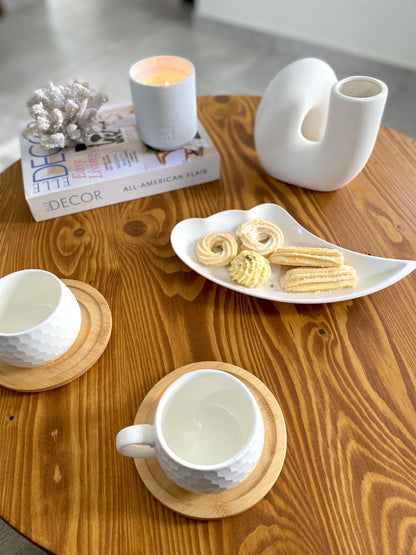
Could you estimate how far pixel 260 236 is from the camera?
70 centimetres

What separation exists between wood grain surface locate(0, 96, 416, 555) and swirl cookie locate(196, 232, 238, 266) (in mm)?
37

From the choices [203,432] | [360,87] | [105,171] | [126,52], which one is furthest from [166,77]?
[126,52]

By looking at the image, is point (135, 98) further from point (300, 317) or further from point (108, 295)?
point (300, 317)

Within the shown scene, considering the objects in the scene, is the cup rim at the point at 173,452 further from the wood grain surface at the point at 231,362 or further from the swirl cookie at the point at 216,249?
the swirl cookie at the point at 216,249

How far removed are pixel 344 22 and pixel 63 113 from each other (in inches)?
77.1

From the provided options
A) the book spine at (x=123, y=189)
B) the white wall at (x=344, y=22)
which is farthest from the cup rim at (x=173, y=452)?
the white wall at (x=344, y=22)

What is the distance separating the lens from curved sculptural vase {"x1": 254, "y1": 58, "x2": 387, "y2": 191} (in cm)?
69

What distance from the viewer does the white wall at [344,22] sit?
2064 mm

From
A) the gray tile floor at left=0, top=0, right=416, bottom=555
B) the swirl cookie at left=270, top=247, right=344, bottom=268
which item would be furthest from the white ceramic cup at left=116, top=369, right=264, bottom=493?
the gray tile floor at left=0, top=0, right=416, bottom=555

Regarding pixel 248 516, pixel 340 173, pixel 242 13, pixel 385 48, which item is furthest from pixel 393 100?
pixel 248 516

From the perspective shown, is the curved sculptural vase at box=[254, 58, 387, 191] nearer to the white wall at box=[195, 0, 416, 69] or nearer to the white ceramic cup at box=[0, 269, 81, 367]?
the white ceramic cup at box=[0, 269, 81, 367]

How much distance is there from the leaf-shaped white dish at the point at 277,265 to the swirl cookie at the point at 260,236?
1.0 inches

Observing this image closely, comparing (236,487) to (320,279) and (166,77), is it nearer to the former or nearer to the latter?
(320,279)

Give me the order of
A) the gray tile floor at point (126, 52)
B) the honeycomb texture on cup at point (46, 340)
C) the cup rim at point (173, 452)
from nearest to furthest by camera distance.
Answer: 1. the cup rim at point (173, 452)
2. the honeycomb texture on cup at point (46, 340)
3. the gray tile floor at point (126, 52)
